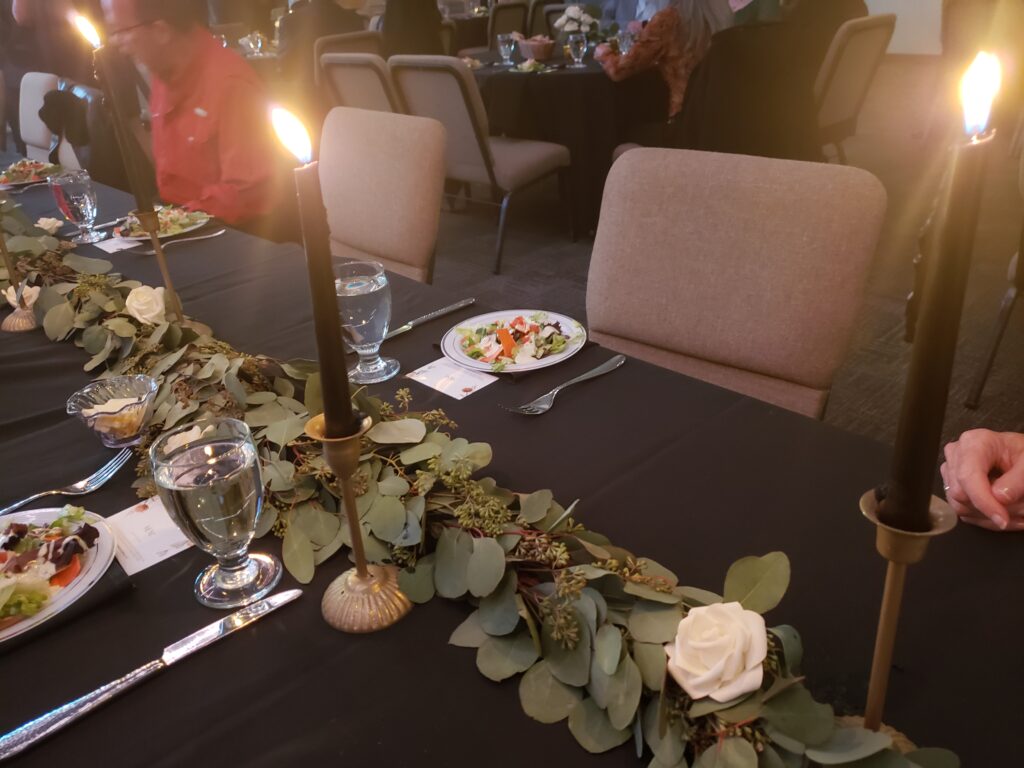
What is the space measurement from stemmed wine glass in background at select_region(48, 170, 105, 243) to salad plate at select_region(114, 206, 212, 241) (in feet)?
0.19

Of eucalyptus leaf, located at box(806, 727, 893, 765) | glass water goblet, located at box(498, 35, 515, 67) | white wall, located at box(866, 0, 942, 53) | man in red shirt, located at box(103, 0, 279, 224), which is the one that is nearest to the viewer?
eucalyptus leaf, located at box(806, 727, 893, 765)

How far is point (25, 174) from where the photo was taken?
234cm

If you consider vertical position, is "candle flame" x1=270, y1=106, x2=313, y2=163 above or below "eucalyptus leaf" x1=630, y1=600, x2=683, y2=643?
above

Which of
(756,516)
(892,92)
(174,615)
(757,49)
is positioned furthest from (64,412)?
(892,92)

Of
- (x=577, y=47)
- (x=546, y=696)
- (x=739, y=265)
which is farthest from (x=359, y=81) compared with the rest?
(x=546, y=696)

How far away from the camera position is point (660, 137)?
139 inches

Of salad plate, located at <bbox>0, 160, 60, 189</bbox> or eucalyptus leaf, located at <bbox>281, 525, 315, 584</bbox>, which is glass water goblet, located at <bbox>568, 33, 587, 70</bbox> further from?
eucalyptus leaf, located at <bbox>281, 525, 315, 584</bbox>

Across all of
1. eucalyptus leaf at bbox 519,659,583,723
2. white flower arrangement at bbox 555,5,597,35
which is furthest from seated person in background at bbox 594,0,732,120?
eucalyptus leaf at bbox 519,659,583,723

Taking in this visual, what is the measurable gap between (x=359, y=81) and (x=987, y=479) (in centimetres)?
314

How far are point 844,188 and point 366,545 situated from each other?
0.82 meters

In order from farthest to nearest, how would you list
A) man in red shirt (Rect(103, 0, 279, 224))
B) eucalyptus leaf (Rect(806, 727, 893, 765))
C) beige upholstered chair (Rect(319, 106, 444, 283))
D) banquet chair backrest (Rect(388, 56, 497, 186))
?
banquet chair backrest (Rect(388, 56, 497, 186)) < man in red shirt (Rect(103, 0, 279, 224)) < beige upholstered chair (Rect(319, 106, 444, 283)) < eucalyptus leaf (Rect(806, 727, 893, 765))

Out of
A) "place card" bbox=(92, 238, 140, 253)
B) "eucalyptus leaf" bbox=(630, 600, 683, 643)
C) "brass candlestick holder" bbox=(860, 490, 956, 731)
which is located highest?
"brass candlestick holder" bbox=(860, 490, 956, 731)

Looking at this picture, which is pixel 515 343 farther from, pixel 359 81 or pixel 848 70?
pixel 848 70

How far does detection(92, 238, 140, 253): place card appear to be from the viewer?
1.62m
